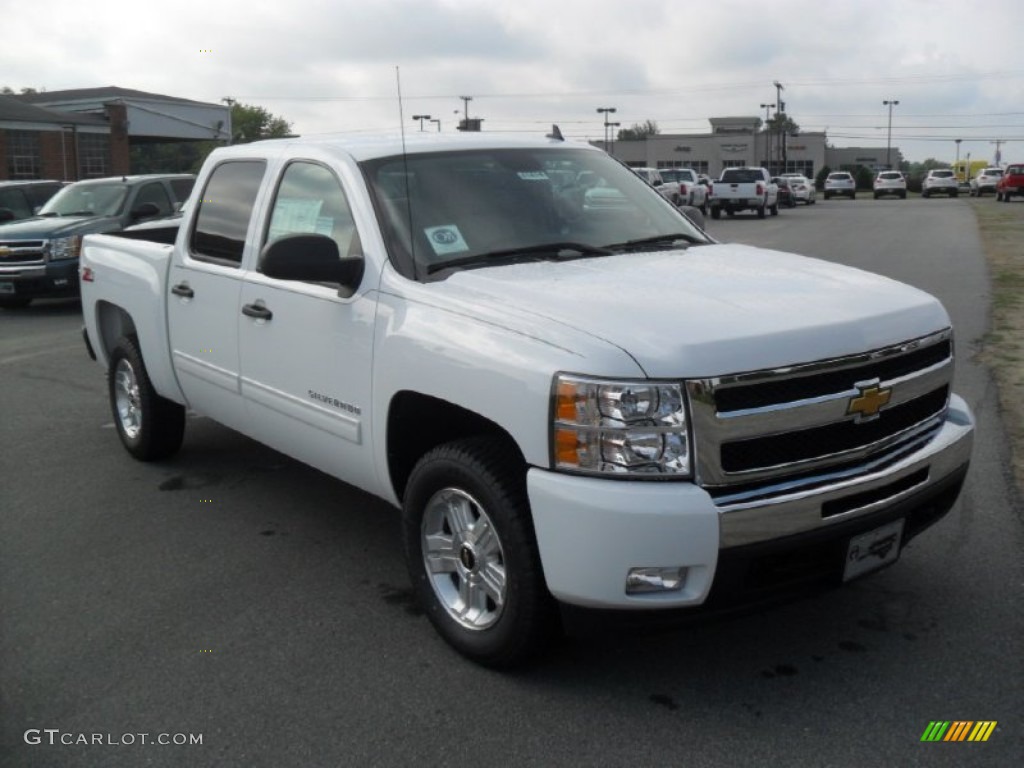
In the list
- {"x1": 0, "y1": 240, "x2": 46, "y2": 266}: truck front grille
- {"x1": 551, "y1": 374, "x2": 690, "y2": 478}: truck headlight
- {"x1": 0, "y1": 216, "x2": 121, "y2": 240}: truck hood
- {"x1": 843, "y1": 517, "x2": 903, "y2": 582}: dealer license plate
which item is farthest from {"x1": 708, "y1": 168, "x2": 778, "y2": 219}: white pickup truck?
{"x1": 551, "y1": 374, "x2": 690, "y2": 478}: truck headlight

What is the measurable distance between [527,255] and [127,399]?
3.48 metres

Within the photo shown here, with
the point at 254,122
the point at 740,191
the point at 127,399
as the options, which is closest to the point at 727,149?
the point at 254,122

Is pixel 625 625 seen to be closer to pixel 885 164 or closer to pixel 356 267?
pixel 356 267

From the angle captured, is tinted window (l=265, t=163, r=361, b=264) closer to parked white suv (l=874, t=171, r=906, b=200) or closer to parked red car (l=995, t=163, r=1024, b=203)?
parked red car (l=995, t=163, r=1024, b=203)

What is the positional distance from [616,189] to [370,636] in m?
2.42

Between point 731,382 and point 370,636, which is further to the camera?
point 370,636

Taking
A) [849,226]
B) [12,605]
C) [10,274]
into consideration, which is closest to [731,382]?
[12,605]

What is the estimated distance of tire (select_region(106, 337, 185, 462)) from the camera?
6.43 meters

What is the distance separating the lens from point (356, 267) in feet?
14.2

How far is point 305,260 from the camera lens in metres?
4.15

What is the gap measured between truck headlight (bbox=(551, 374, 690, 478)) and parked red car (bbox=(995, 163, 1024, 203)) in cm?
5605

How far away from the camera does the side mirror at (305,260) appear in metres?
4.14

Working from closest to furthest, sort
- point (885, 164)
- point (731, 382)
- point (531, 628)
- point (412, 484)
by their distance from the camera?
point (731, 382)
point (531, 628)
point (412, 484)
point (885, 164)

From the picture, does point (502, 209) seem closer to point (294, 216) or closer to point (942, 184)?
point (294, 216)
